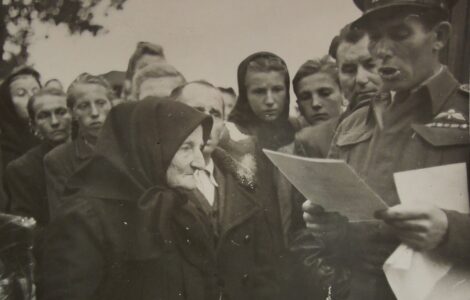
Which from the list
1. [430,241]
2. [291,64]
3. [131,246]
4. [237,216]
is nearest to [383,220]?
[430,241]

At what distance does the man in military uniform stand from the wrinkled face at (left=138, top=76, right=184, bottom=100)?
3.25ft

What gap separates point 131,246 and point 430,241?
1.62m

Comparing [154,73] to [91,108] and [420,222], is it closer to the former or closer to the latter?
[91,108]

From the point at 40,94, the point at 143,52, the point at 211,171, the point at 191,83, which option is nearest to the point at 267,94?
the point at 191,83

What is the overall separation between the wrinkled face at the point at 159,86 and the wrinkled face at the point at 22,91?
0.69m

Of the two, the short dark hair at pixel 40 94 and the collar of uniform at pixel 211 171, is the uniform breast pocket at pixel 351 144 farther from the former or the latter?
the short dark hair at pixel 40 94

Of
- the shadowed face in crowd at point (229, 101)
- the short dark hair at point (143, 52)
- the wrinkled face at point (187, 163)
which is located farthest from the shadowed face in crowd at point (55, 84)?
the shadowed face in crowd at point (229, 101)

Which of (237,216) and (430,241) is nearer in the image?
(430,241)

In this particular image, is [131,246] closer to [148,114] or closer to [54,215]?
[54,215]

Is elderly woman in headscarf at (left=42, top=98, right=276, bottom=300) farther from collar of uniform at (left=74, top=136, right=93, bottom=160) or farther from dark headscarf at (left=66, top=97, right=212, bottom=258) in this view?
collar of uniform at (left=74, top=136, right=93, bottom=160)

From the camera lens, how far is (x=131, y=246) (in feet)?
11.9

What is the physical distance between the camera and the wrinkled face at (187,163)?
3666mm

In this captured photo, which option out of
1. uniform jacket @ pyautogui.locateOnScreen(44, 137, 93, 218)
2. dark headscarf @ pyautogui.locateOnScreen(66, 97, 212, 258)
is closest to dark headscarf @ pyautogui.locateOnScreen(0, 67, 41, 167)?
uniform jacket @ pyautogui.locateOnScreen(44, 137, 93, 218)

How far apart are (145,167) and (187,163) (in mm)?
236
